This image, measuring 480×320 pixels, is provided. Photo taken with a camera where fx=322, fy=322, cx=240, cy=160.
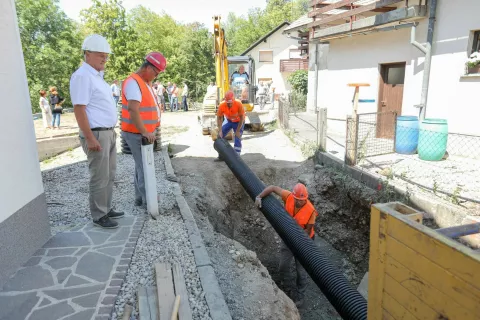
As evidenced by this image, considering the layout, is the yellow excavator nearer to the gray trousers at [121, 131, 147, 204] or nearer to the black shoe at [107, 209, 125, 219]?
the gray trousers at [121, 131, 147, 204]

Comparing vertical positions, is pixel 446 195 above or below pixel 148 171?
below

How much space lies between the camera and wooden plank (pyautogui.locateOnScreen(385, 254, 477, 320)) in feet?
3.97

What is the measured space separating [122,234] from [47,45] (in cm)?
3063

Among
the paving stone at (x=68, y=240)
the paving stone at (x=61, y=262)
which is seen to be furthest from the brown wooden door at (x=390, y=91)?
the paving stone at (x=61, y=262)

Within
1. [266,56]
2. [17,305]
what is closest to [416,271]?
[17,305]

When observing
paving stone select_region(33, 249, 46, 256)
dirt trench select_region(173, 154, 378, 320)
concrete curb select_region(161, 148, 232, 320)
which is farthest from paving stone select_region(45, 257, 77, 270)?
dirt trench select_region(173, 154, 378, 320)

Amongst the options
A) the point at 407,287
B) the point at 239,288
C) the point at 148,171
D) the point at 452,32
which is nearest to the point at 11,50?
the point at 148,171

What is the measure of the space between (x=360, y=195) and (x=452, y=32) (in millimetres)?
4337

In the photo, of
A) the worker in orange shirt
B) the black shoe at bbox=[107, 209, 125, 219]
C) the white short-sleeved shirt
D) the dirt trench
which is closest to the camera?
the white short-sleeved shirt

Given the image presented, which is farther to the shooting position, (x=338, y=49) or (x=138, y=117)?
(x=338, y=49)

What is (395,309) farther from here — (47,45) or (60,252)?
(47,45)

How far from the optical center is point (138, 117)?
12.0 feet

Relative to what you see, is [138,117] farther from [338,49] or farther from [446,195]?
[338,49]

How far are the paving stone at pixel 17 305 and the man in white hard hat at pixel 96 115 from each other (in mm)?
1162
